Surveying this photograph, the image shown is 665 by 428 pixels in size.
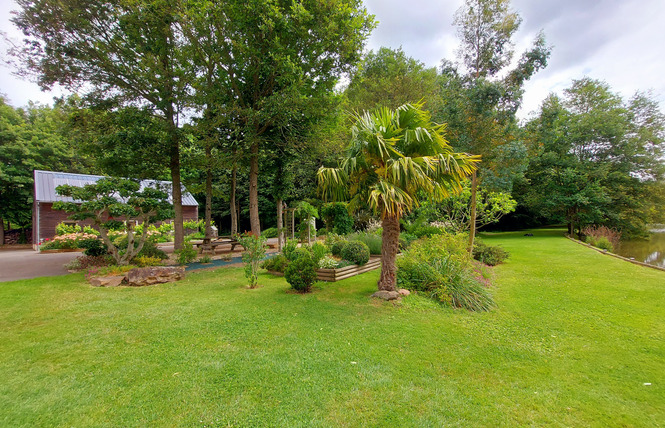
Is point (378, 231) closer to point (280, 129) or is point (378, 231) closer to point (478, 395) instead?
point (280, 129)

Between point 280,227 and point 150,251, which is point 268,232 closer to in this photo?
point 280,227

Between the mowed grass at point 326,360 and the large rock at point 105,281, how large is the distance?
792mm

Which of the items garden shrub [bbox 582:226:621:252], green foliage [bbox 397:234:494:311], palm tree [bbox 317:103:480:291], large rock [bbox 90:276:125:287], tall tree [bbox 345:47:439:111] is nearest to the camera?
palm tree [bbox 317:103:480:291]

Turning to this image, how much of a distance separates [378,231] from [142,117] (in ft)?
31.6

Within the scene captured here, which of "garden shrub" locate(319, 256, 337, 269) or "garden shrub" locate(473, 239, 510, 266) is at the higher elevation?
"garden shrub" locate(319, 256, 337, 269)

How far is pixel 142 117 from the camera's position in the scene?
929 cm

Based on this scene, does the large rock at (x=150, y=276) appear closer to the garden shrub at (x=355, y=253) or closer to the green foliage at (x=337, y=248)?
the green foliage at (x=337, y=248)

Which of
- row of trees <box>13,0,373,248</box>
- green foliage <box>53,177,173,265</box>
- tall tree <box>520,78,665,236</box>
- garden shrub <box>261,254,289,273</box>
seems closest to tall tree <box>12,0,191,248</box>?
row of trees <box>13,0,373,248</box>

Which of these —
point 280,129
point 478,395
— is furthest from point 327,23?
point 478,395

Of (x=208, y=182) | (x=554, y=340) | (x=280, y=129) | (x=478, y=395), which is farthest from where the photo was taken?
(x=208, y=182)

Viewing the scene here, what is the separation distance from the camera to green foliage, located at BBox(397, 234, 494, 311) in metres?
5.43

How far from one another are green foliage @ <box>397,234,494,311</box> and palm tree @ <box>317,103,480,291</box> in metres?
0.90

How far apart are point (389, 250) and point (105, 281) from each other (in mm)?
7018

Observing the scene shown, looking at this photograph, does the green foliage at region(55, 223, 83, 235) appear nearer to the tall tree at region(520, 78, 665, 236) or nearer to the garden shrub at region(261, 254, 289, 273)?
the garden shrub at region(261, 254, 289, 273)
